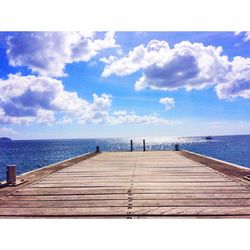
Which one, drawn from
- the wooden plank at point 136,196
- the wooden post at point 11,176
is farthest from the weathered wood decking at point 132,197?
the wooden post at point 11,176

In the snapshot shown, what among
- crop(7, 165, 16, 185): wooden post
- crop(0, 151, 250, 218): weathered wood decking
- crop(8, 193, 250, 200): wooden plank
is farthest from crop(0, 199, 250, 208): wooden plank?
crop(7, 165, 16, 185): wooden post

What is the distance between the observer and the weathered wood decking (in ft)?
14.6

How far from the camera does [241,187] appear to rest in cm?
600

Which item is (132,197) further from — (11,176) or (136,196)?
(11,176)

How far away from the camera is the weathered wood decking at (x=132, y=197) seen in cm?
445

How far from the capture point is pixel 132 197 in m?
5.30

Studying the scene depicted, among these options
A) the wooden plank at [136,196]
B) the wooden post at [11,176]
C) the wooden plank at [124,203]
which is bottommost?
the wooden plank at [124,203]

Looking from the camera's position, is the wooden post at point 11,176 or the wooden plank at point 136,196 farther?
the wooden post at point 11,176

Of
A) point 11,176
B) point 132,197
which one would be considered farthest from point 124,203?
point 11,176

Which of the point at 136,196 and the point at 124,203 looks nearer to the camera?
the point at 124,203

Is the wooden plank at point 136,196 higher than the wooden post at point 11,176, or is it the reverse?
the wooden post at point 11,176

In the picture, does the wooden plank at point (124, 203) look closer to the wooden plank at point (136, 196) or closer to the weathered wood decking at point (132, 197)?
the weathered wood decking at point (132, 197)
